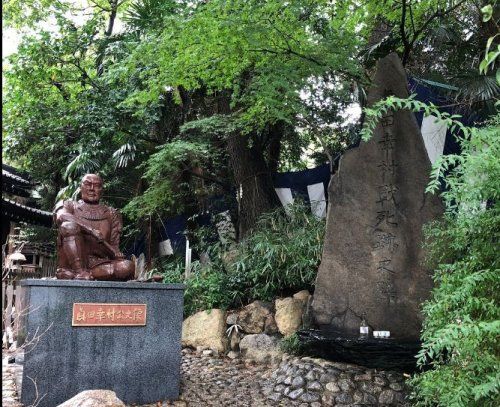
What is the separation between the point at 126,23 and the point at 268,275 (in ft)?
22.3

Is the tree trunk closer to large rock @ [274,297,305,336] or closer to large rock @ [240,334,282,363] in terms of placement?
large rock @ [274,297,305,336]

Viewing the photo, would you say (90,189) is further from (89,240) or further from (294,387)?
(294,387)

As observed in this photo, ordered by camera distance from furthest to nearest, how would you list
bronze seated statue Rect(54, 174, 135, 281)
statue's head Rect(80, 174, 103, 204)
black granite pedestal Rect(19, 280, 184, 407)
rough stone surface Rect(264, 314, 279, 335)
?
rough stone surface Rect(264, 314, 279, 335) < statue's head Rect(80, 174, 103, 204) < bronze seated statue Rect(54, 174, 135, 281) < black granite pedestal Rect(19, 280, 184, 407)

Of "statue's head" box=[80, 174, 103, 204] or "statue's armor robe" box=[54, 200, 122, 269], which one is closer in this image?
"statue's armor robe" box=[54, 200, 122, 269]

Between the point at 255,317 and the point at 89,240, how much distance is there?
2.76 metres

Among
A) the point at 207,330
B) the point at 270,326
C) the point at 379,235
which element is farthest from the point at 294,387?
the point at 207,330

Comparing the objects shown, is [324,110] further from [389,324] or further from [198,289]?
[389,324]

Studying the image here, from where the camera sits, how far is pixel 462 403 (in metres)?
3.21

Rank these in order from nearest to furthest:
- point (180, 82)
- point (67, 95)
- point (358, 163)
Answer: point (358, 163) → point (180, 82) → point (67, 95)

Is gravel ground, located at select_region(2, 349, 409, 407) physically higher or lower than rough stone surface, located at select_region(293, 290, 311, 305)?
lower

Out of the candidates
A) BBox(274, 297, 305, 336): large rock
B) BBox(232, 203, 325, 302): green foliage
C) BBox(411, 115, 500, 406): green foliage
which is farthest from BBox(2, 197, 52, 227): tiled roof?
BBox(411, 115, 500, 406): green foliage

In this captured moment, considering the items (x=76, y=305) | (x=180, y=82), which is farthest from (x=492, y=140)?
(x=180, y=82)

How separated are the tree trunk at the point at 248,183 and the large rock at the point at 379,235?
12.5ft

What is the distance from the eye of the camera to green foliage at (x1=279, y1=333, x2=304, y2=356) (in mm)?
6031
